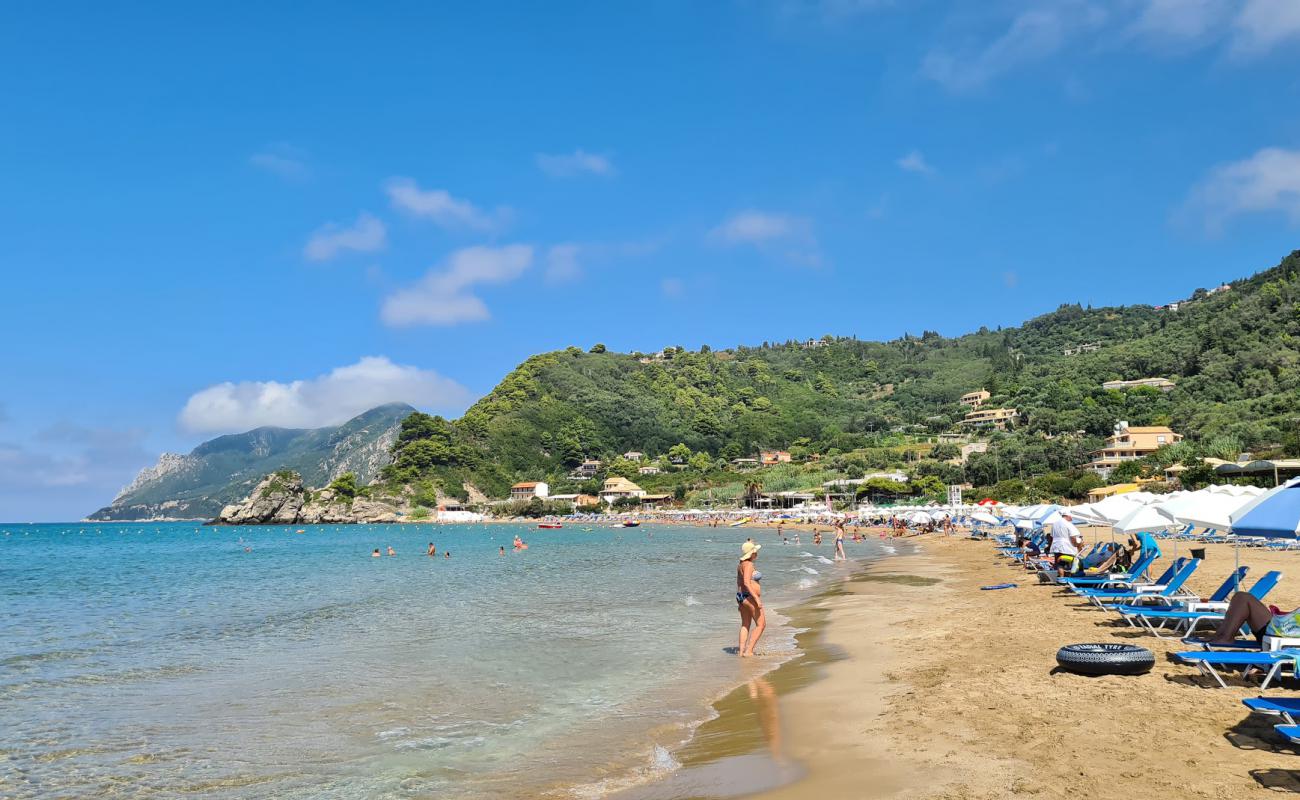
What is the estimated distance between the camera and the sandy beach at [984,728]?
5094 millimetres

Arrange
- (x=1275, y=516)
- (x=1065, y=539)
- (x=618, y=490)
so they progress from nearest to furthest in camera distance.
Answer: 1. (x=1275, y=516)
2. (x=1065, y=539)
3. (x=618, y=490)

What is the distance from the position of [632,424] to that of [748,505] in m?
48.5

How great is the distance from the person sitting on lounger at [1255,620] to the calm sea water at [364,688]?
5.15 metres

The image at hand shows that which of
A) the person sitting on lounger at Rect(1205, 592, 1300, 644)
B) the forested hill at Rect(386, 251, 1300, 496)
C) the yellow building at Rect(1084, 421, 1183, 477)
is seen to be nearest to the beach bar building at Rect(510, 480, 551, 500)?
the forested hill at Rect(386, 251, 1300, 496)

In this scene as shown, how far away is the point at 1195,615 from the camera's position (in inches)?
370

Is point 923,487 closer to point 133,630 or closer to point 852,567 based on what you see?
point 852,567

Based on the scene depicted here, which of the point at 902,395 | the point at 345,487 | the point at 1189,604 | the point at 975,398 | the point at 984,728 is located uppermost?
the point at 902,395

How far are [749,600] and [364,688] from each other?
16.7ft

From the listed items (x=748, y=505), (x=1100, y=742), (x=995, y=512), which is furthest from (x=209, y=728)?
(x=748, y=505)

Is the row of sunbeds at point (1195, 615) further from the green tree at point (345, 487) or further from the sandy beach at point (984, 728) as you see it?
the green tree at point (345, 487)

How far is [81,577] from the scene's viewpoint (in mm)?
31875

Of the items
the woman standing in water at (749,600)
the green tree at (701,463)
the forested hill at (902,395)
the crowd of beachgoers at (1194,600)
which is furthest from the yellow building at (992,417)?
the woman standing in water at (749,600)

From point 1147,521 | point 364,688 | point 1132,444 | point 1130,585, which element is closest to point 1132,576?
point 1130,585

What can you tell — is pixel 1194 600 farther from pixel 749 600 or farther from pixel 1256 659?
pixel 749 600
